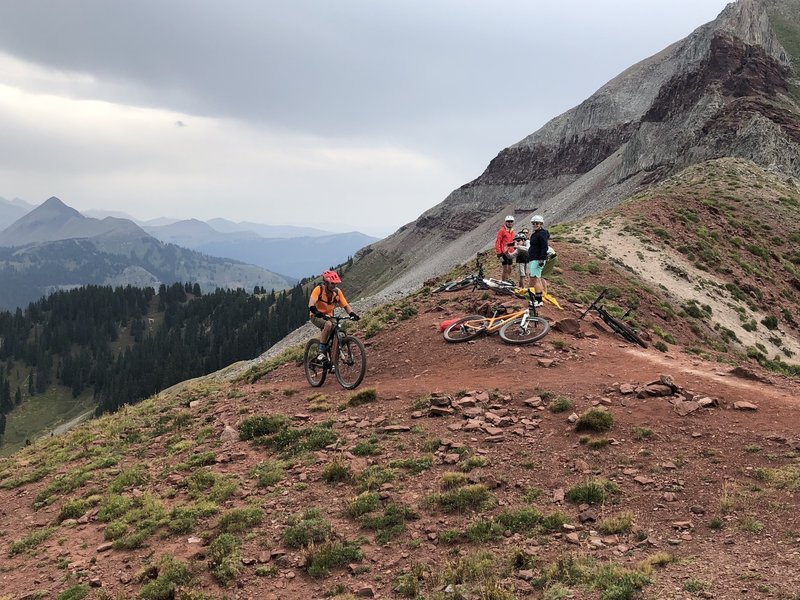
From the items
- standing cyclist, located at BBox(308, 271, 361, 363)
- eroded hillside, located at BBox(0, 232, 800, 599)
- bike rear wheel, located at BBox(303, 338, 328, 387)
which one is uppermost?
standing cyclist, located at BBox(308, 271, 361, 363)

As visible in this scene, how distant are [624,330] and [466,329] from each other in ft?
18.6

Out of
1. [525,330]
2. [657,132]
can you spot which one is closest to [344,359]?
[525,330]

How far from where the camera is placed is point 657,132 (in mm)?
78125

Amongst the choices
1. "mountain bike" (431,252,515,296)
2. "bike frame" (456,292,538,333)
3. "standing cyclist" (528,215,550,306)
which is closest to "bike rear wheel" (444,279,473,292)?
"mountain bike" (431,252,515,296)

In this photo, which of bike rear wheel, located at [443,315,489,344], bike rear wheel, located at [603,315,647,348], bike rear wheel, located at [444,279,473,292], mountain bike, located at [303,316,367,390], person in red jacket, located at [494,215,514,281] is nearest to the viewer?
mountain bike, located at [303,316,367,390]

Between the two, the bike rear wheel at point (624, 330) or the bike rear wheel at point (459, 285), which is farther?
the bike rear wheel at point (459, 285)

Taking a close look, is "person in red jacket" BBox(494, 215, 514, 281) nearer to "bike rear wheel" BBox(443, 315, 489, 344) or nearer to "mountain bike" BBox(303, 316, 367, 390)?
"bike rear wheel" BBox(443, 315, 489, 344)

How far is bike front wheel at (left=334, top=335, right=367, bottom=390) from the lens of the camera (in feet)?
50.6

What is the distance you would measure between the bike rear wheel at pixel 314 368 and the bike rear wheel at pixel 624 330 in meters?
10.1

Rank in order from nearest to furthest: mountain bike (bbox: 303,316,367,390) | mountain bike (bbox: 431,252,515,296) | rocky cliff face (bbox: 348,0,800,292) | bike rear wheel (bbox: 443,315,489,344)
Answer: mountain bike (bbox: 303,316,367,390) → bike rear wheel (bbox: 443,315,489,344) → mountain bike (bbox: 431,252,515,296) → rocky cliff face (bbox: 348,0,800,292)

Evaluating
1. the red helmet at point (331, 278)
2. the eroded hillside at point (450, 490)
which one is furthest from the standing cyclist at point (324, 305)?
the eroded hillside at point (450, 490)

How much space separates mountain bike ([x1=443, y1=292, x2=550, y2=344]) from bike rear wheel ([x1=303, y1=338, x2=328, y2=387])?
4.20 m

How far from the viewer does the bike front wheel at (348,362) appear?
Result: 50.6 ft

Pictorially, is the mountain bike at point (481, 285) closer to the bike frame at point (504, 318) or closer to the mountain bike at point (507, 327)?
the mountain bike at point (507, 327)
